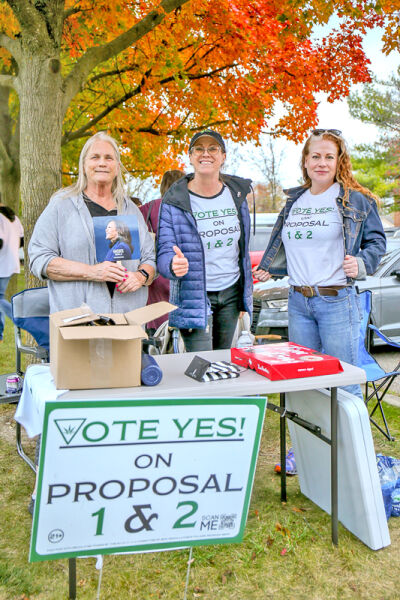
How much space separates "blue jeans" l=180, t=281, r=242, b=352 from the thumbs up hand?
1.27 feet

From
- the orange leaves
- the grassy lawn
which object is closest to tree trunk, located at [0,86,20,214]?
the orange leaves

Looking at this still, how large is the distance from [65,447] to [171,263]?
57.0 inches

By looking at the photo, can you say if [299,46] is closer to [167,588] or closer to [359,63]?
[359,63]

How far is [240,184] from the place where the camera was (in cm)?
336

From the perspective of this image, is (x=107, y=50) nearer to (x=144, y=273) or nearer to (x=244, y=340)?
(x=144, y=273)

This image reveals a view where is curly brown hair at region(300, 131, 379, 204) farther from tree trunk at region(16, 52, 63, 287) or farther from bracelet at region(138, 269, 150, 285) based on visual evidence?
tree trunk at region(16, 52, 63, 287)

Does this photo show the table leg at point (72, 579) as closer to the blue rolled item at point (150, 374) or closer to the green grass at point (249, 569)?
the green grass at point (249, 569)

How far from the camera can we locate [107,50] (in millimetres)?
5059

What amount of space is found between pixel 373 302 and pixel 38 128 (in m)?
4.56

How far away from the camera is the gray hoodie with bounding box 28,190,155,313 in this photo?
287 cm

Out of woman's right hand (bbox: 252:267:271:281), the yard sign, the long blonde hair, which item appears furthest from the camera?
woman's right hand (bbox: 252:267:271:281)

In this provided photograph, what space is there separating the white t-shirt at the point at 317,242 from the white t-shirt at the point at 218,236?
1.11ft

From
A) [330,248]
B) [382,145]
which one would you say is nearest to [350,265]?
[330,248]

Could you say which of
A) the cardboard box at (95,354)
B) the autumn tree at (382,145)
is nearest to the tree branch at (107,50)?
the cardboard box at (95,354)
